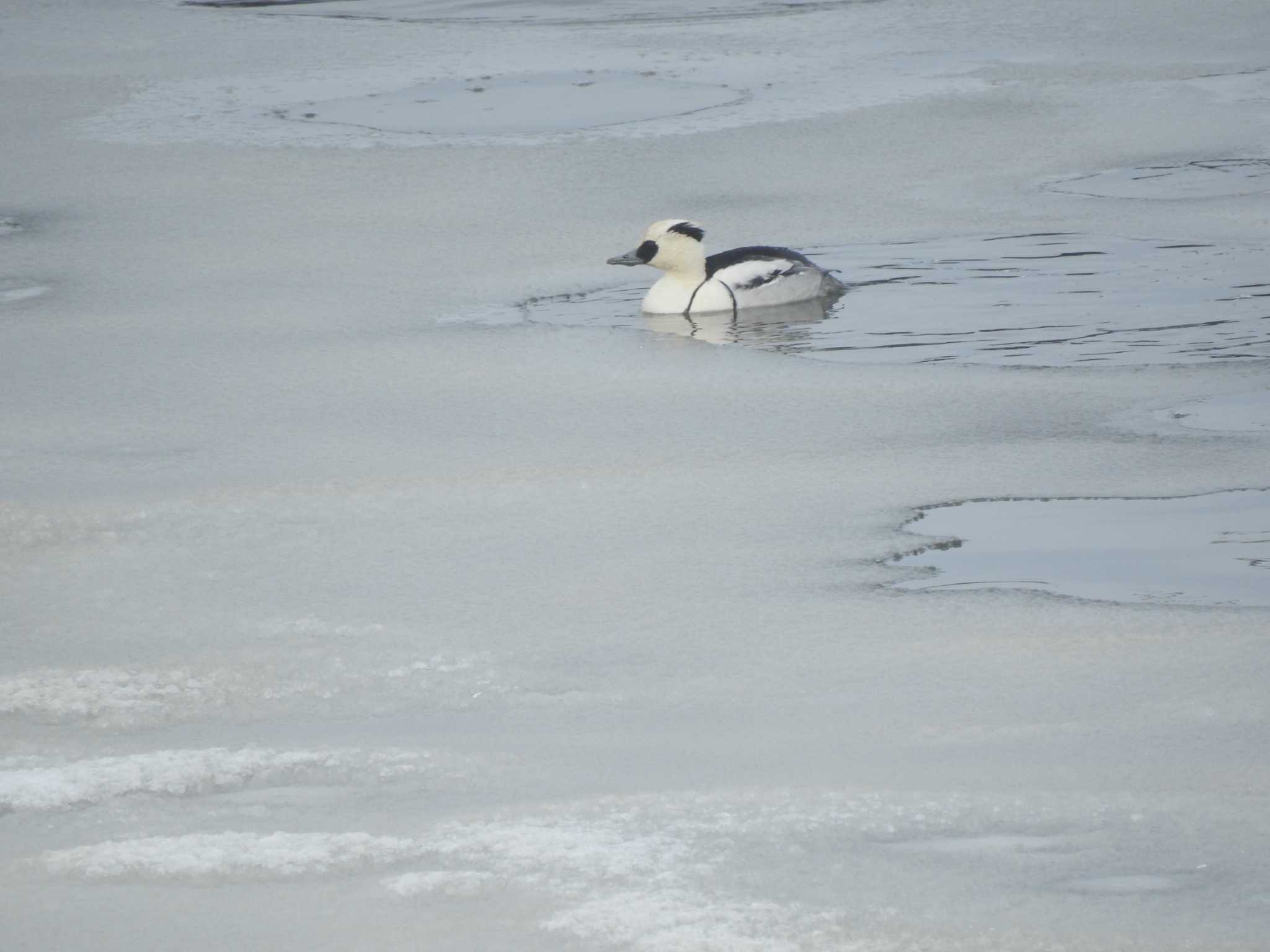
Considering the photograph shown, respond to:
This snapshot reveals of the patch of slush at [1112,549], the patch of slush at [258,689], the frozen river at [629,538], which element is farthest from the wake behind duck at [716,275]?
the patch of slush at [258,689]

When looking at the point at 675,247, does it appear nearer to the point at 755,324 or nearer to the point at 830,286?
the point at 755,324

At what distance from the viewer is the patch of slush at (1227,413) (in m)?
5.48

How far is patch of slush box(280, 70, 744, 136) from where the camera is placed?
34.2ft

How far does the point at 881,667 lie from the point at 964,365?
258 cm

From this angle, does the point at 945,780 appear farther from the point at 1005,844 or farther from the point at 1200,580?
the point at 1200,580

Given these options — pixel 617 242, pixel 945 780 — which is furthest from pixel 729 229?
pixel 945 780

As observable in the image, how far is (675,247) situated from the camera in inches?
296

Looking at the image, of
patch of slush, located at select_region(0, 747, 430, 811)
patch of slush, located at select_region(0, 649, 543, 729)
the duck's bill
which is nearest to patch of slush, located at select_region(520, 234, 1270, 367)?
the duck's bill

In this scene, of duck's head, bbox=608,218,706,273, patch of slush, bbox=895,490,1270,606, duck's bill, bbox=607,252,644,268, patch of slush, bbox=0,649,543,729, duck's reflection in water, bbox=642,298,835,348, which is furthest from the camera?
duck's bill, bbox=607,252,644,268

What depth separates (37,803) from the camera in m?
3.40

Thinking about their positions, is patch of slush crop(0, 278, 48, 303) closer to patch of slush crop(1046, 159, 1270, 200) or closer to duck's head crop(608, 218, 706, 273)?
duck's head crop(608, 218, 706, 273)

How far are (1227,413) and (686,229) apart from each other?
2.60 metres

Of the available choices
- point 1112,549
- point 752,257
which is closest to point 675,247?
point 752,257

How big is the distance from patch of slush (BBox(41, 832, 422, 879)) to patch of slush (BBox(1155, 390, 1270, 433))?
316cm
